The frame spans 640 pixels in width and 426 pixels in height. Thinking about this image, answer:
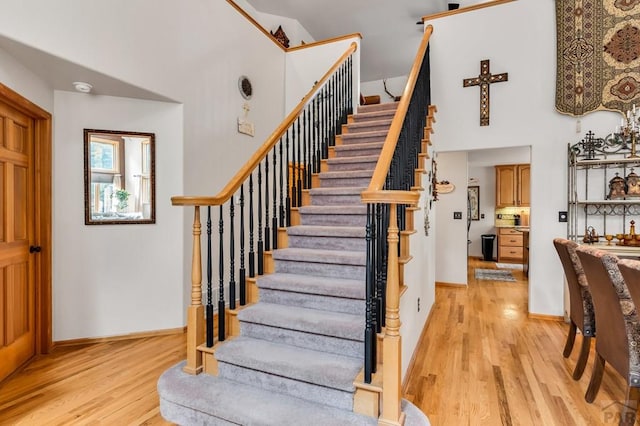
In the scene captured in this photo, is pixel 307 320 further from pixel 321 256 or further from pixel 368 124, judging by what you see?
pixel 368 124

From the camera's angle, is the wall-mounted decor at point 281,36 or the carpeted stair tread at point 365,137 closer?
the carpeted stair tread at point 365,137

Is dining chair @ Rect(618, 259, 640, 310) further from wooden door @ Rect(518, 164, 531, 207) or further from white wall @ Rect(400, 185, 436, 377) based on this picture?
wooden door @ Rect(518, 164, 531, 207)

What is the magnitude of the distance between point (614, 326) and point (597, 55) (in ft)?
10.5

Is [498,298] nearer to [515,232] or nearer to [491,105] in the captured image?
[491,105]

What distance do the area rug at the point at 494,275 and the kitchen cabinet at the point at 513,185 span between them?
1.96m

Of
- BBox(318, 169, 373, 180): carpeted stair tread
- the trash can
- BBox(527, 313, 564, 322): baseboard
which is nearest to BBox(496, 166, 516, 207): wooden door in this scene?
the trash can

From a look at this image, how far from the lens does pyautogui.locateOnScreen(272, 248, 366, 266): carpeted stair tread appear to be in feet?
8.09

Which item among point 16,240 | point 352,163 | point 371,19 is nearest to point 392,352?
point 352,163

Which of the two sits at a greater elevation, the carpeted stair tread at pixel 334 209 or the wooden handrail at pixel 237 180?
the wooden handrail at pixel 237 180

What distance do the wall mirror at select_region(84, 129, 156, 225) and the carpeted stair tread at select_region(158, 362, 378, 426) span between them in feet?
6.05

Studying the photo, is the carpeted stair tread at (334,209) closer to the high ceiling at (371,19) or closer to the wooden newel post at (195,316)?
the wooden newel post at (195,316)

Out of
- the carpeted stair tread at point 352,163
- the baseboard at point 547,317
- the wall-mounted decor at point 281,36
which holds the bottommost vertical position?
the baseboard at point 547,317

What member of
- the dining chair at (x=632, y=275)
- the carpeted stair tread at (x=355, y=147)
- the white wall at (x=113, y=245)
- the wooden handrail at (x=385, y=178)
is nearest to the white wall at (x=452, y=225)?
the carpeted stair tread at (x=355, y=147)

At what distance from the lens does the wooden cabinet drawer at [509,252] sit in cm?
812
